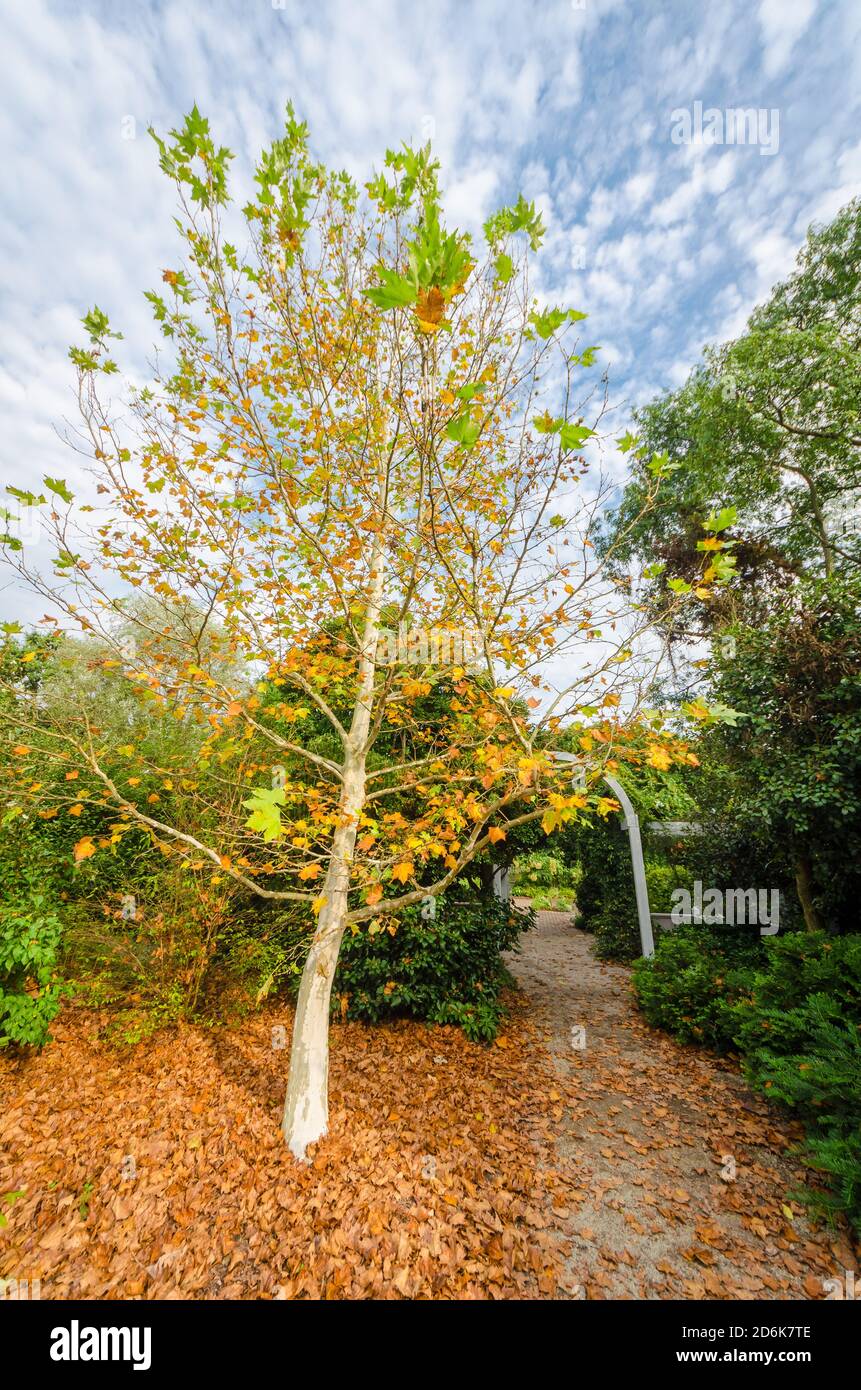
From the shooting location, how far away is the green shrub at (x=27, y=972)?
164 inches

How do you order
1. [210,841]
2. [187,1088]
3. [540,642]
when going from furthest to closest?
[210,841] < [187,1088] < [540,642]

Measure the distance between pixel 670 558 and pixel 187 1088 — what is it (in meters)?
15.7

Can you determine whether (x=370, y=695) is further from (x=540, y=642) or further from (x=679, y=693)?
(x=679, y=693)

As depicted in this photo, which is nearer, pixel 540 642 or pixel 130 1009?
pixel 540 642

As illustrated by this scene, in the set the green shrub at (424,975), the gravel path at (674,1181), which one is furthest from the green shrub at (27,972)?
the gravel path at (674,1181)

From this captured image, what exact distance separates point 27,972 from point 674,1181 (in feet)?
19.5

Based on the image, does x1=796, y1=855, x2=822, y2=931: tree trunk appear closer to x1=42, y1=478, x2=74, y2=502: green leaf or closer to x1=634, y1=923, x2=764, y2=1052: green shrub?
x1=634, y1=923, x2=764, y2=1052: green shrub

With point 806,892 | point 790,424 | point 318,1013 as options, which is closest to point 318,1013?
point 318,1013

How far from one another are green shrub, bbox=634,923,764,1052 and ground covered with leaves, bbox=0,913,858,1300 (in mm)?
334

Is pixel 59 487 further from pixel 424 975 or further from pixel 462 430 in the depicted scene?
pixel 424 975
